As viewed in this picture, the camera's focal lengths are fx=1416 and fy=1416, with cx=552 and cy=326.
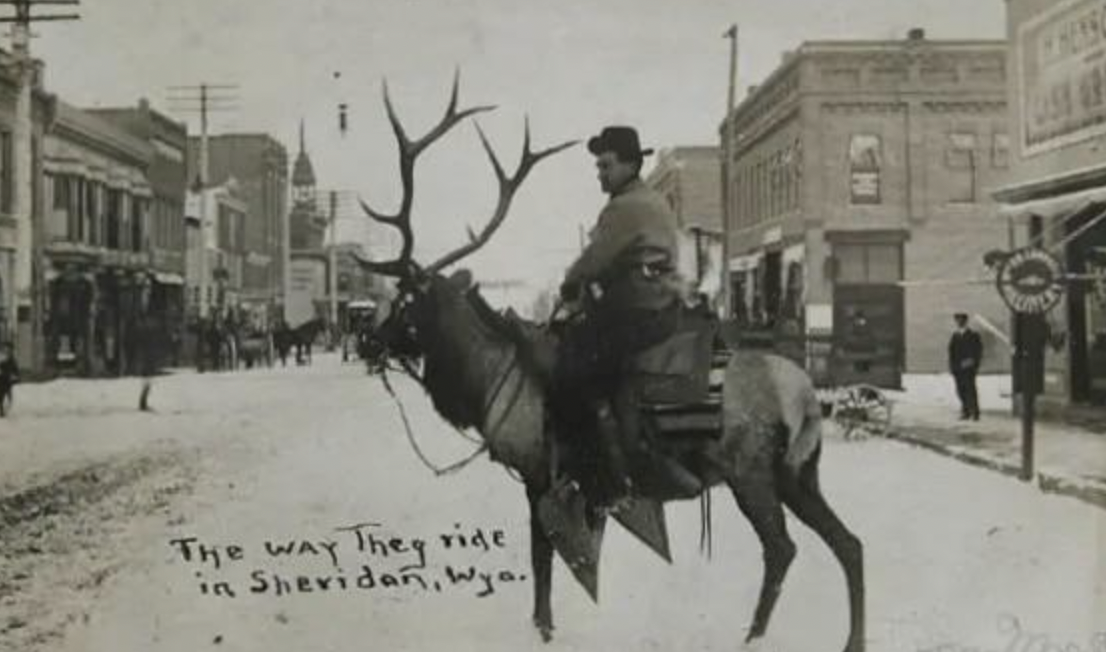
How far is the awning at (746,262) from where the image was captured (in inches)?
135

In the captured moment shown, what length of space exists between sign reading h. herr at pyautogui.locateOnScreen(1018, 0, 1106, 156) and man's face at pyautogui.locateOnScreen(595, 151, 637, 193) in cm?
118

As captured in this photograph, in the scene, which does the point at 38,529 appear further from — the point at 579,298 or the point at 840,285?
the point at 840,285

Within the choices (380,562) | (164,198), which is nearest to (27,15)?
(164,198)

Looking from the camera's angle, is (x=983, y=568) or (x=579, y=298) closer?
(x=579, y=298)

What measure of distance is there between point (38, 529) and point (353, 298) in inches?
38.6

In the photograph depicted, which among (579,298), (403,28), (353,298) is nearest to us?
(579,298)

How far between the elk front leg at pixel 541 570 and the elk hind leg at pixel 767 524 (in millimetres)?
435

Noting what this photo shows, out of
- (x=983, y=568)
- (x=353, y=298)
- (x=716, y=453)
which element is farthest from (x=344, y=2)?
(x=983, y=568)

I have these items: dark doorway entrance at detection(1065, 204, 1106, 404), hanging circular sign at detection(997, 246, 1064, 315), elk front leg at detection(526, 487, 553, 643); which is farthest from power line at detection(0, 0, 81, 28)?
dark doorway entrance at detection(1065, 204, 1106, 404)

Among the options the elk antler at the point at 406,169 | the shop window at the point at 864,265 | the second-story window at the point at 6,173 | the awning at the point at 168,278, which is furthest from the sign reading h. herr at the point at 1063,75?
the second-story window at the point at 6,173

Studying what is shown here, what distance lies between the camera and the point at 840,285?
350 cm

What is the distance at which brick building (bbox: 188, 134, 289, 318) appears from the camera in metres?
3.51

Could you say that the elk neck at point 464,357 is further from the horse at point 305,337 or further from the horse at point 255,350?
the horse at point 255,350

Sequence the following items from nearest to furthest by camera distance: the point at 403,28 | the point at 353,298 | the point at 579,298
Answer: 1. the point at 579,298
2. the point at 403,28
3. the point at 353,298
